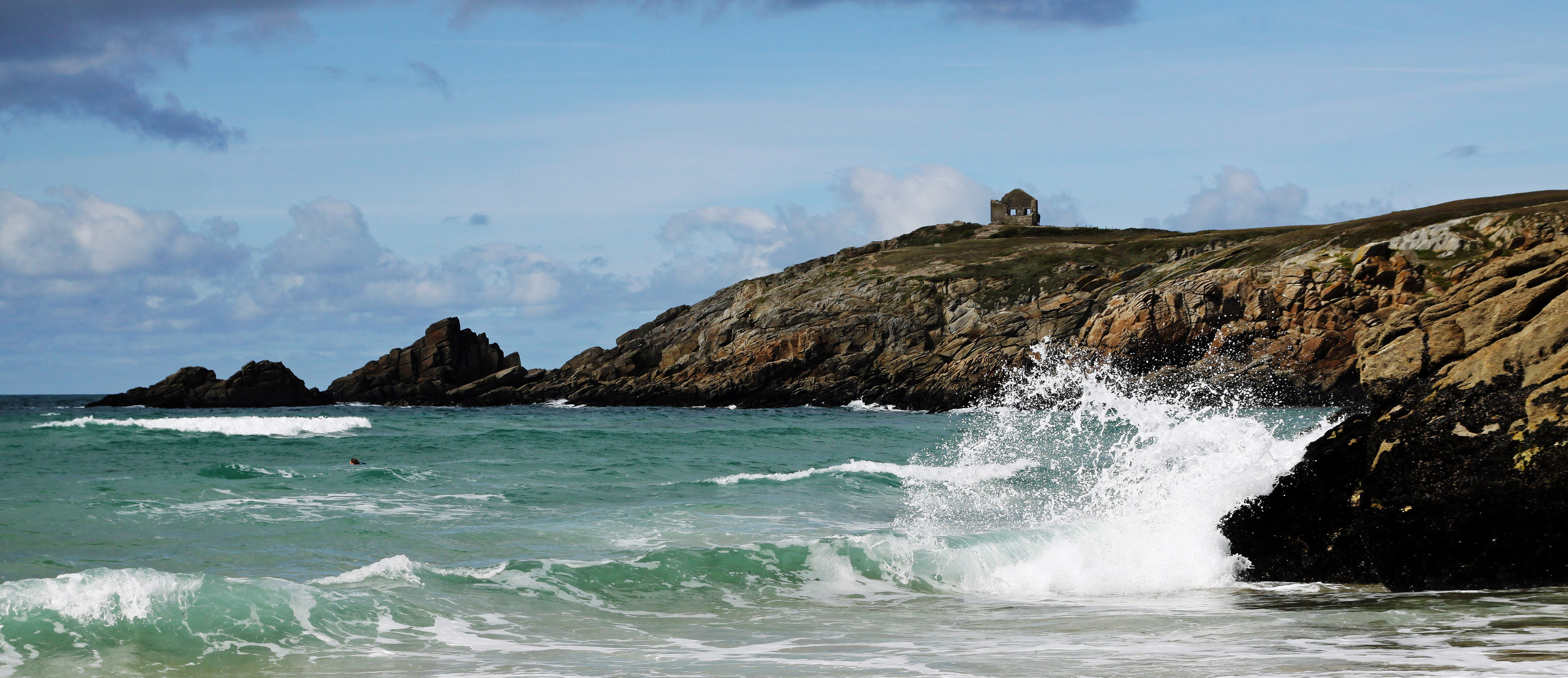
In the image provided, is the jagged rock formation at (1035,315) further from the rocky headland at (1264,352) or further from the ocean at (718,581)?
the ocean at (718,581)

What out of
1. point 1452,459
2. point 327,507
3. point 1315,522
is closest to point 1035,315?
point 327,507

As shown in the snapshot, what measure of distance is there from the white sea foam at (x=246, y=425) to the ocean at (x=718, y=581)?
18.4 metres

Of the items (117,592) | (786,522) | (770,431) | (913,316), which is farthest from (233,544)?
(913,316)

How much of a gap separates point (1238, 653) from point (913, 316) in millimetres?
62822

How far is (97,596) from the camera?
853cm

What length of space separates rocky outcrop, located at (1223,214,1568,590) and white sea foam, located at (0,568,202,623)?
32.0 feet

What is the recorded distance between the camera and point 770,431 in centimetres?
3531

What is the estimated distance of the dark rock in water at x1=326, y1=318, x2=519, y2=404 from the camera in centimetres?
7919

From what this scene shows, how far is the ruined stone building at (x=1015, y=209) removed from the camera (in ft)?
333

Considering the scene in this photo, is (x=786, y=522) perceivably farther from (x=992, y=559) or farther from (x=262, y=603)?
(x=262, y=603)

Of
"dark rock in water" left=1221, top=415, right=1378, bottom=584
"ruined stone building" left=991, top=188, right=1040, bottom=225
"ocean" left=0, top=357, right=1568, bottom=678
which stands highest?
"ruined stone building" left=991, top=188, right=1040, bottom=225

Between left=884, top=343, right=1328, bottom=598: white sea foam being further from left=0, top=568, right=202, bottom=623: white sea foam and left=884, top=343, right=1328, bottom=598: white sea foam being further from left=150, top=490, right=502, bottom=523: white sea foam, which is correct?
left=150, top=490, right=502, bottom=523: white sea foam

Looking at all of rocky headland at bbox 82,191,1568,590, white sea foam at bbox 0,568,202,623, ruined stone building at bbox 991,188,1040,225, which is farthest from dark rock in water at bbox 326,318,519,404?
white sea foam at bbox 0,568,202,623

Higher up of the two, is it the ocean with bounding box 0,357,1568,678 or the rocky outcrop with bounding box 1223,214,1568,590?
the rocky outcrop with bounding box 1223,214,1568,590
